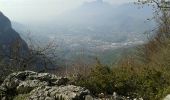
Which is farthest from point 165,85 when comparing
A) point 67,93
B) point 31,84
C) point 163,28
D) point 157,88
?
point 163,28

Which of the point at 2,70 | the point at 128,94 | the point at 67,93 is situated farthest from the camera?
the point at 2,70

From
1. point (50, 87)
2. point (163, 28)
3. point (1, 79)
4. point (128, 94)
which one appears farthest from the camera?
point (163, 28)

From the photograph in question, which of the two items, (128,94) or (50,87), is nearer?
(50,87)

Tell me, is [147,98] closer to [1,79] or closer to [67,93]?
[67,93]

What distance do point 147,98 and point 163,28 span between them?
23.6 meters

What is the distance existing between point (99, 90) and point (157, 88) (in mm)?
2622

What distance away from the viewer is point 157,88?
50.4ft

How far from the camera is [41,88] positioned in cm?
1530

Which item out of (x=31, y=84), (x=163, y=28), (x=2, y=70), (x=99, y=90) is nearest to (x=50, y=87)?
(x=31, y=84)

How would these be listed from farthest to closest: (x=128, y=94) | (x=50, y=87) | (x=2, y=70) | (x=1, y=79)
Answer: (x=2, y=70)
(x=1, y=79)
(x=128, y=94)
(x=50, y=87)

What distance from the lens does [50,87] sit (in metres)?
15.1

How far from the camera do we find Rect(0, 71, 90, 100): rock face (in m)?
13.9

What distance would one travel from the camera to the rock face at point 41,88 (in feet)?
45.7

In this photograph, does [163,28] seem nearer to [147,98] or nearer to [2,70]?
[2,70]
